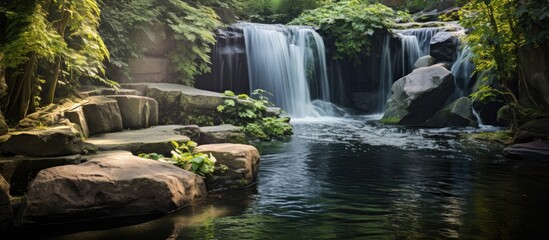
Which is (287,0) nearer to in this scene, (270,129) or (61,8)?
(270,129)

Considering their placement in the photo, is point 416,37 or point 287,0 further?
point 287,0

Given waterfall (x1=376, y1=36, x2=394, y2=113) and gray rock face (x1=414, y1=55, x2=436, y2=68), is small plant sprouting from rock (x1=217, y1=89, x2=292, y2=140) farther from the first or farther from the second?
waterfall (x1=376, y1=36, x2=394, y2=113)

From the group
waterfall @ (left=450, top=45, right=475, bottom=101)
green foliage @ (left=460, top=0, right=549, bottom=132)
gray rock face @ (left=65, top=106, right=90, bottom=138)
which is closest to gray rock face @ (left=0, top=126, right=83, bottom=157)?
gray rock face @ (left=65, top=106, right=90, bottom=138)

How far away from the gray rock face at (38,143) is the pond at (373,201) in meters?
1.31

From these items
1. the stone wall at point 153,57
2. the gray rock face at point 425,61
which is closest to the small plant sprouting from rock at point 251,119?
the stone wall at point 153,57

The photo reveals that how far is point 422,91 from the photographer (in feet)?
50.0

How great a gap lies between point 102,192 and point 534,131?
9225mm

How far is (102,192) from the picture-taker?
5.14m

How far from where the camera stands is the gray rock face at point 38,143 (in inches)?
215

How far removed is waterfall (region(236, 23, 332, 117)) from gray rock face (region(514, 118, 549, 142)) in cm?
885

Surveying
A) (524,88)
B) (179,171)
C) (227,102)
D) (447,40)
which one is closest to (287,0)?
(447,40)

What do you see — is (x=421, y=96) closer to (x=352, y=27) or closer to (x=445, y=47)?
(x=445, y=47)

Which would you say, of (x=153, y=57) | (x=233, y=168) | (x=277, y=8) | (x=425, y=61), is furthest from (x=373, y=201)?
(x=277, y=8)

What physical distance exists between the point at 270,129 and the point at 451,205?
7.11 meters
